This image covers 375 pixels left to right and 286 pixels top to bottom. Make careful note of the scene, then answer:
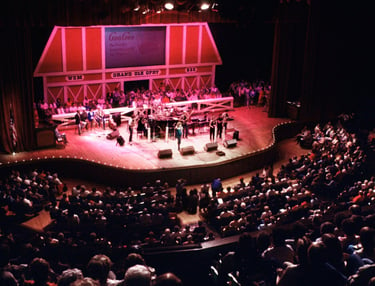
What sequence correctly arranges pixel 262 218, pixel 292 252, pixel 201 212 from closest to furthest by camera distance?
pixel 292 252 → pixel 262 218 → pixel 201 212

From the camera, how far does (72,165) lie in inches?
647

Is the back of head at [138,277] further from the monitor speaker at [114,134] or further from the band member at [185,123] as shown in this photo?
the band member at [185,123]

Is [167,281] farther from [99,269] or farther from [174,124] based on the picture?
[174,124]

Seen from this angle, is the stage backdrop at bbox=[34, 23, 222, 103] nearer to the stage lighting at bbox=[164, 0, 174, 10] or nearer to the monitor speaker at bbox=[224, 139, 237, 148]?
the stage lighting at bbox=[164, 0, 174, 10]

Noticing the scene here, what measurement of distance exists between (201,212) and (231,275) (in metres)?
9.18

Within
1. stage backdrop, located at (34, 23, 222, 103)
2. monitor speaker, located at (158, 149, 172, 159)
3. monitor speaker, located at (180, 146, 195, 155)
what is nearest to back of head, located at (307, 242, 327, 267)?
monitor speaker, located at (158, 149, 172, 159)

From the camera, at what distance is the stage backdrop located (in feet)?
66.3

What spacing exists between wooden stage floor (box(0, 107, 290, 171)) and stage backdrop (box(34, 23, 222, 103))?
8.02ft

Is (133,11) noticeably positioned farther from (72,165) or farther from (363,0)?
(363,0)

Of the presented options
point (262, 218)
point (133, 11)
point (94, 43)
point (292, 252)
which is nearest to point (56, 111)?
point (94, 43)

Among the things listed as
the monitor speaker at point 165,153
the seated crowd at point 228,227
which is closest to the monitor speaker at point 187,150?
the monitor speaker at point 165,153

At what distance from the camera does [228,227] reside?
460 inches

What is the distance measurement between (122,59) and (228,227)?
39.9 ft

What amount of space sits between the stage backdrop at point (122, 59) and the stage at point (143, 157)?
8.37 ft
